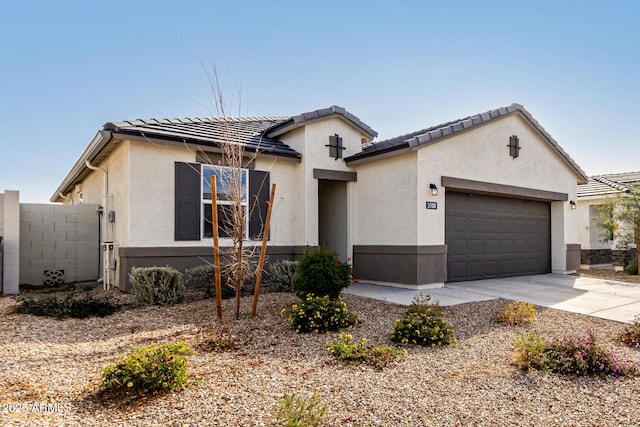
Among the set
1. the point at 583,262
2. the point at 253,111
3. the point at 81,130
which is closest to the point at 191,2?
the point at 253,111

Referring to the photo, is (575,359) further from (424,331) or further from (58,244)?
(58,244)

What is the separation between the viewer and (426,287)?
9344 millimetres

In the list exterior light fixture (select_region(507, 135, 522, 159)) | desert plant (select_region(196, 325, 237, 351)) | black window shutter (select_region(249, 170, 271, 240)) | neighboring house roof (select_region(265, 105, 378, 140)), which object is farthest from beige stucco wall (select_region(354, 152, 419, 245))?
desert plant (select_region(196, 325, 237, 351))

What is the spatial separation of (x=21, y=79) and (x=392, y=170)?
995 centimetres

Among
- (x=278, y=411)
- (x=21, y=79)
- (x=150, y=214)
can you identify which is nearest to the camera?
(x=278, y=411)

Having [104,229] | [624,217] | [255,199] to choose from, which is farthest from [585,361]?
[624,217]

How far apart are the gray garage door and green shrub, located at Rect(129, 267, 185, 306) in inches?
253

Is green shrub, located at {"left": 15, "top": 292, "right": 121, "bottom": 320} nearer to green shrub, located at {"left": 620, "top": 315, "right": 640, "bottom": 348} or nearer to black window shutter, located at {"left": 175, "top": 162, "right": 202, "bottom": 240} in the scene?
black window shutter, located at {"left": 175, "top": 162, "right": 202, "bottom": 240}

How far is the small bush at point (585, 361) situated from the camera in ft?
14.6

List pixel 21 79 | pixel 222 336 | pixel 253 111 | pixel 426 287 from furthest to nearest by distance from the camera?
1. pixel 21 79
2. pixel 426 287
3. pixel 253 111
4. pixel 222 336

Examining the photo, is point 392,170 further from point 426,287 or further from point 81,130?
point 81,130

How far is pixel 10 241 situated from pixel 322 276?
745 cm

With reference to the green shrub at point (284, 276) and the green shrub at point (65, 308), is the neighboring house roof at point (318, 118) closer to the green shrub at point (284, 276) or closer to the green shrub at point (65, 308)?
the green shrub at point (284, 276)

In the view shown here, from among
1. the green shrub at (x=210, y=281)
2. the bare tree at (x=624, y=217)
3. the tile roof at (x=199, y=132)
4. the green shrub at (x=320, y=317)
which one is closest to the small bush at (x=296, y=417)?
the green shrub at (x=320, y=317)
